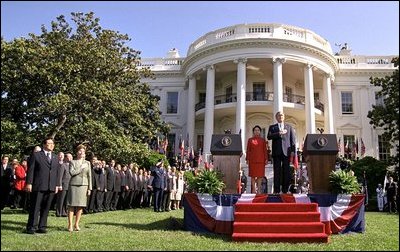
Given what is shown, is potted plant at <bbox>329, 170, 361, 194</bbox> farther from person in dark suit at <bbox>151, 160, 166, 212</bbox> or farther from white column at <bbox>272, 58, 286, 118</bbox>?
white column at <bbox>272, 58, 286, 118</bbox>

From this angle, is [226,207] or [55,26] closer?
[226,207]

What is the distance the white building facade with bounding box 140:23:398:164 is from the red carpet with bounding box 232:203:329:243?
770 inches

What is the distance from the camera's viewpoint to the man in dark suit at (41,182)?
7.73 m

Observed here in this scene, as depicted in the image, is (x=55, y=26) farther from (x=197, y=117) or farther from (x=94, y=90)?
(x=197, y=117)

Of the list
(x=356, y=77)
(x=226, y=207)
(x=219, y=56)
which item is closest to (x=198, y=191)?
(x=226, y=207)

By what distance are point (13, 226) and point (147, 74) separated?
58.1 ft

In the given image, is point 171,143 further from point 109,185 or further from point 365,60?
point 109,185

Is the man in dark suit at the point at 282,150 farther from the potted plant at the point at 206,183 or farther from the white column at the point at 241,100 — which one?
the white column at the point at 241,100

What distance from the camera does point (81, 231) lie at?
800cm

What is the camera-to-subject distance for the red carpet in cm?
723

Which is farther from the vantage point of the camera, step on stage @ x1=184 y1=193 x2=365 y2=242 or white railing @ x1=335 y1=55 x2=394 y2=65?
white railing @ x1=335 y1=55 x2=394 y2=65

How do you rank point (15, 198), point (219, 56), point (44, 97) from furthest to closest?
point (219, 56), point (44, 97), point (15, 198)

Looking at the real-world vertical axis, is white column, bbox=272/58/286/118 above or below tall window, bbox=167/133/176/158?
above

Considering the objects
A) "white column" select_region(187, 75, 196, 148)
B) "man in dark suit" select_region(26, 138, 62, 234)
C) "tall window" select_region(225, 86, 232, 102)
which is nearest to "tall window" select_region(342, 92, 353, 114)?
"tall window" select_region(225, 86, 232, 102)
